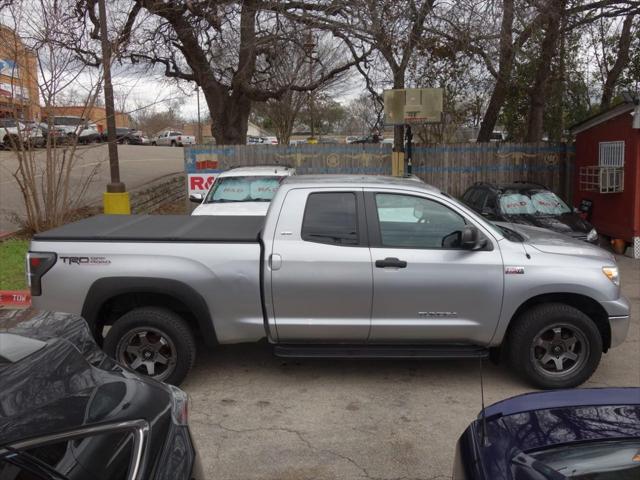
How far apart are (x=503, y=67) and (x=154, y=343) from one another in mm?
12506

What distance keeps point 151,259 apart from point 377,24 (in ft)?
31.4

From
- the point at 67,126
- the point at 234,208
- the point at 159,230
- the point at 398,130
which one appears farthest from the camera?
the point at 398,130

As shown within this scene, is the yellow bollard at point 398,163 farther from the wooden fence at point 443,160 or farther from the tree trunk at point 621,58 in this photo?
the tree trunk at point 621,58

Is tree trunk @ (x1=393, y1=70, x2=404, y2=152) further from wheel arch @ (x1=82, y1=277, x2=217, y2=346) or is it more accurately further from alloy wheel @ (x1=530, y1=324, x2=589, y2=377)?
wheel arch @ (x1=82, y1=277, x2=217, y2=346)

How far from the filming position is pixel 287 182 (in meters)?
5.30

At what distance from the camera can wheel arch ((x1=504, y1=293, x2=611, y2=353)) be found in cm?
500

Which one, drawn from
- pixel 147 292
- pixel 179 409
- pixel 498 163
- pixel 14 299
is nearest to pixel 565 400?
pixel 179 409

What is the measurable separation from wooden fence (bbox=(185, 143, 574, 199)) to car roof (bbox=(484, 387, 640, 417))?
41.1 feet

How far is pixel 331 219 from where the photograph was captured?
502cm

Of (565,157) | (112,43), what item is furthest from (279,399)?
(565,157)

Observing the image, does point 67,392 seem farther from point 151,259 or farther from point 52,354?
point 151,259

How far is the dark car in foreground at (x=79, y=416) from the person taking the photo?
1729mm

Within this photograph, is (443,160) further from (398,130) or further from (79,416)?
(79,416)

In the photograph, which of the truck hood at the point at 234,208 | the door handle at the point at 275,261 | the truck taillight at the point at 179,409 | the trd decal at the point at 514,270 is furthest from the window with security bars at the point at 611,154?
the truck taillight at the point at 179,409
